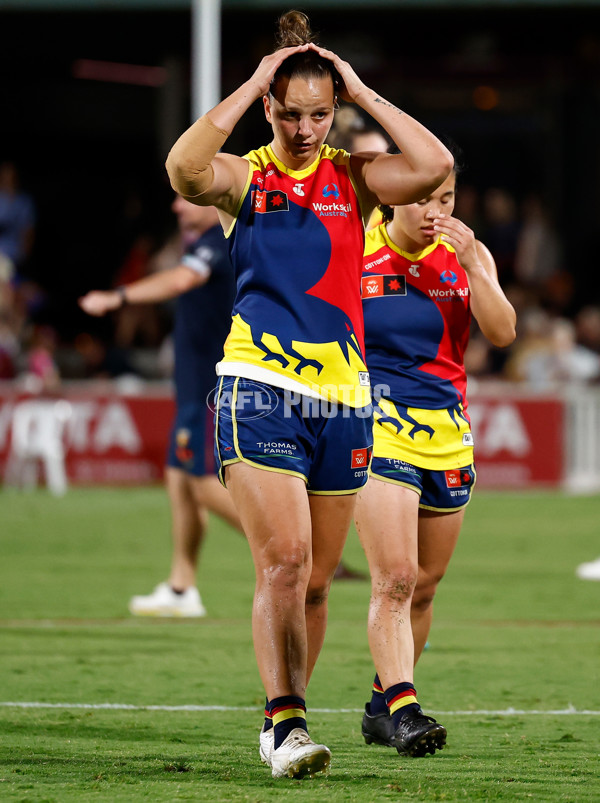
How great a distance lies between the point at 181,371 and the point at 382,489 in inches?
145

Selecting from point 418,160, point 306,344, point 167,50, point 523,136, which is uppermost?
point 167,50

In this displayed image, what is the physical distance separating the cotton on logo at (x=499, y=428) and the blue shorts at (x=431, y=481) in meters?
11.0

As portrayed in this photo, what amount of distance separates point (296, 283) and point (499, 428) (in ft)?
39.5

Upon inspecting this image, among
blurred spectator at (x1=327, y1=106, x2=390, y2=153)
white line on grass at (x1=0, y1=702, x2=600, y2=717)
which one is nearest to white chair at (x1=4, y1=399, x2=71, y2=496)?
blurred spectator at (x1=327, y1=106, x2=390, y2=153)

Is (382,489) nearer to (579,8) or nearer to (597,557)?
(597,557)

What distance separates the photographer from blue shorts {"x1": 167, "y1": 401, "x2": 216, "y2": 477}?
8.39 meters

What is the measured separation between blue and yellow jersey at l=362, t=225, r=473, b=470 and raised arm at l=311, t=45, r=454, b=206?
0.81m

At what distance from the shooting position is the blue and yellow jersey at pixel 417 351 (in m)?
5.32

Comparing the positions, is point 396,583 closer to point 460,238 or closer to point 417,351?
point 417,351

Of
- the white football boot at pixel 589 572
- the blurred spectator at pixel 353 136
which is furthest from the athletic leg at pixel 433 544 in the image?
the white football boot at pixel 589 572

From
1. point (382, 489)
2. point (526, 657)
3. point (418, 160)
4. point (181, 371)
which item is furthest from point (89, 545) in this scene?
Result: point (418, 160)

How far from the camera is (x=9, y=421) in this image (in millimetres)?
16203

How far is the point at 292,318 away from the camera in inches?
179

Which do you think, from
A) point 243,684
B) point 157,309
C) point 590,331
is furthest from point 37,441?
point 243,684
